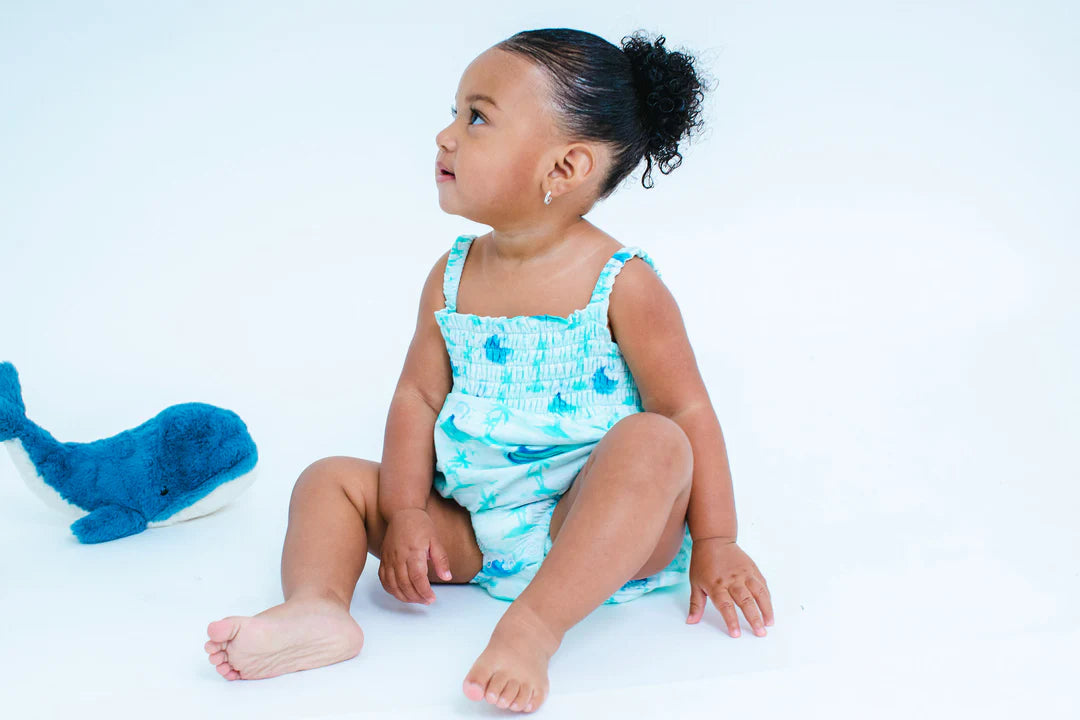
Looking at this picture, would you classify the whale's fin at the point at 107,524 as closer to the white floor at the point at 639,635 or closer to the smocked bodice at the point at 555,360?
the white floor at the point at 639,635

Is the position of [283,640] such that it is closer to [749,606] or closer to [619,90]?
[749,606]

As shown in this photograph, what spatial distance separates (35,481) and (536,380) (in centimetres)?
67

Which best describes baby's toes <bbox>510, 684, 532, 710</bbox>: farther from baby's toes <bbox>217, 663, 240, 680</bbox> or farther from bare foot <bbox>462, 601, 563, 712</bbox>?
baby's toes <bbox>217, 663, 240, 680</bbox>

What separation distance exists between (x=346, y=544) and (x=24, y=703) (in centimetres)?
35

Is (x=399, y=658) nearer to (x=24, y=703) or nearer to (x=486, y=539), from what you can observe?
(x=486, y=539)

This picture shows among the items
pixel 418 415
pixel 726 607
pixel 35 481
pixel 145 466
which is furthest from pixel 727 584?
pixel 35 481

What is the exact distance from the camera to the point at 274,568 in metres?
1.36

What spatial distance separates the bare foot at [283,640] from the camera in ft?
3.40

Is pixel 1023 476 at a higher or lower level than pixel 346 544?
lower

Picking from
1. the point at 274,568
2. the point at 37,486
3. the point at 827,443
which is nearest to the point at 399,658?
the point at 274,568

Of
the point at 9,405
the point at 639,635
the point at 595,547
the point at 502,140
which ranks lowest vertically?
the point at 639,635

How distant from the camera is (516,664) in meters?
1.01

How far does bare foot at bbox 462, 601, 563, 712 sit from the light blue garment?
0.19 meters

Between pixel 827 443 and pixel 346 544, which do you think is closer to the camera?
pixel 346 544
